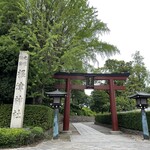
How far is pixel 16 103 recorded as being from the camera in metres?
9.37

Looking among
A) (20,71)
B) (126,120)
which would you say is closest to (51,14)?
(20,71)

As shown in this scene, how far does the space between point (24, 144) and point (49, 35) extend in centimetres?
537

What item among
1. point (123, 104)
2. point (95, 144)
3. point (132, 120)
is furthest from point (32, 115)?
point (123, 104)

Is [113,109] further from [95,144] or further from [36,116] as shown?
[95,144]

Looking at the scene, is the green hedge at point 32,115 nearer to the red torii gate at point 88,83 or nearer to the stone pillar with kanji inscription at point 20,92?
the stone pillar with kanji inscription at point 20,92

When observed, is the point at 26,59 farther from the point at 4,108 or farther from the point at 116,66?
the point at 116,66

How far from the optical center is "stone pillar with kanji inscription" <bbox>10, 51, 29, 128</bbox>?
9.12m

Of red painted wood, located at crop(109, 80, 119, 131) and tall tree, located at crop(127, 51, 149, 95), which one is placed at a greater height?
tall tree, located at crop(127, 51, 149, 95)

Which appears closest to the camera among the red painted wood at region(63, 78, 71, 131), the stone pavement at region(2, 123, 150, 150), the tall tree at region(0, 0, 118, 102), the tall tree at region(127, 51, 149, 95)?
the stone pavement at region(2, 123, 150, 150)

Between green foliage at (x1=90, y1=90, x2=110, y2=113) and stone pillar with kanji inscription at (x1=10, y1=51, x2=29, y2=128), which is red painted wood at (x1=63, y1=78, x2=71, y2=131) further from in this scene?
green foliage at (x1=90, y1=90, x2=110, y2=113)

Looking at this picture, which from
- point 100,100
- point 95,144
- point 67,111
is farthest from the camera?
point 100,100

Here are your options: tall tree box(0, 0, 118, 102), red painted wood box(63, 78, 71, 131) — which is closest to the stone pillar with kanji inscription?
tall tree box(0, 0, 118, 102)

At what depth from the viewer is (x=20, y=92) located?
9.55m

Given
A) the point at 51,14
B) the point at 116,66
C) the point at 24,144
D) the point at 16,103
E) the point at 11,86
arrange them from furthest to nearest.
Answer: the point at 116,66 → the point at 51,14 → the point at 11,86 → the point at 16,103 → the point at 24,144
